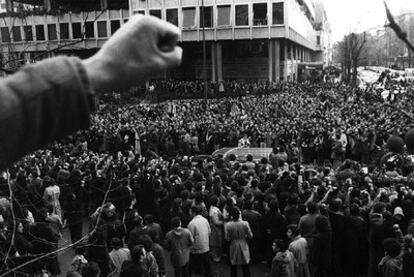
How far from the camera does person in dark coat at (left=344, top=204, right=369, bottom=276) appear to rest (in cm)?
943

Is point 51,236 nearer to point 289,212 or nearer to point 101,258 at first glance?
point 101,258

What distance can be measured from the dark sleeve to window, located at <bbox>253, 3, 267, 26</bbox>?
174 feet

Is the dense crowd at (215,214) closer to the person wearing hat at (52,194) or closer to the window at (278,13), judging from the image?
the person wearing hat at (52,194)

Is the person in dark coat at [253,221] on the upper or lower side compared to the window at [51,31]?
lower

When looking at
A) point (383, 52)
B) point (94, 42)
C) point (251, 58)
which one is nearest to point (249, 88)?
point (251, 58)

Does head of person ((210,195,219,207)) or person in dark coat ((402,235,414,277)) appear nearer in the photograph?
person in dark coat ((402,235,414,277))

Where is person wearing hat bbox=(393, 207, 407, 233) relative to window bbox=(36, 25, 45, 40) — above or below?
below

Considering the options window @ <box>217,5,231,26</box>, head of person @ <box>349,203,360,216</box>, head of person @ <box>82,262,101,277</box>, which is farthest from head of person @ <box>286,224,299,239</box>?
window @ <box>217,5,231,26</box>

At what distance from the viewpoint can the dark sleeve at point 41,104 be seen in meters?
1.10

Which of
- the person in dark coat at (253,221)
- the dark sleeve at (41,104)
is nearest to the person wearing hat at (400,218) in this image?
the person in dark coat at (253,221)

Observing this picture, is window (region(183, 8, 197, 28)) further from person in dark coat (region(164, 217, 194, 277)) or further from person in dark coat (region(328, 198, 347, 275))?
person in dark coat (region(164, 217, 194, 277))

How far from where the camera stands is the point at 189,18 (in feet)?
177

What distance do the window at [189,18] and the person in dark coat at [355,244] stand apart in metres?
46.5

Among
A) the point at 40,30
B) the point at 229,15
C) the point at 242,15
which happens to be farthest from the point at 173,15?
the point at 40,30
